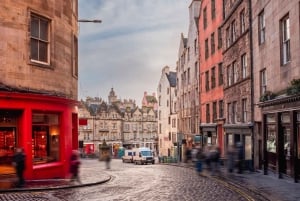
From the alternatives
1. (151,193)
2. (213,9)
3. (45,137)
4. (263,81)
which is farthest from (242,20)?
(151,193)

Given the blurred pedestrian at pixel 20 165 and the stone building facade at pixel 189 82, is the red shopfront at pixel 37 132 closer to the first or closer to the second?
the blurred pedestrian at pixel 20 165

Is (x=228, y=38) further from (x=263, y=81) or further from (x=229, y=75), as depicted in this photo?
(x=263, y=81)

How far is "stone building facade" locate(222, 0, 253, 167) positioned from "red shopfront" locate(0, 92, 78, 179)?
35.9ft

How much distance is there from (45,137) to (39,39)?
478 centimetres

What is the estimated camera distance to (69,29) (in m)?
24.6

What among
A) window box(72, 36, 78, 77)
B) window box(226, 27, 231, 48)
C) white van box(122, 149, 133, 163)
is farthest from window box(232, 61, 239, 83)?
white van box(122, 149, 133, 163)

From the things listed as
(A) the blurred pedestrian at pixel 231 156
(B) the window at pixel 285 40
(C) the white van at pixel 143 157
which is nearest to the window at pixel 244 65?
(A) the blurred pedestrian at pixel 231 156

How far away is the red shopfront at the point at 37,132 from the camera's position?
20281 millimetres

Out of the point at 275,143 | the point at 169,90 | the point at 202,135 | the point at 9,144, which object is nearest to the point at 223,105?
the point at 202,135

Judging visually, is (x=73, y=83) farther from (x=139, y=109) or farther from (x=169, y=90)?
(x=139, y=109)

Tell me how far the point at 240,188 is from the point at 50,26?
39.2 ft

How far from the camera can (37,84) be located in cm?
2119

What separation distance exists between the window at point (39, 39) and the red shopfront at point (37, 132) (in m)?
2.03

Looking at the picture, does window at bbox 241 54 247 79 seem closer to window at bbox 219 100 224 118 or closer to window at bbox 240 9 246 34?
window at bbox 240 9 246 34
